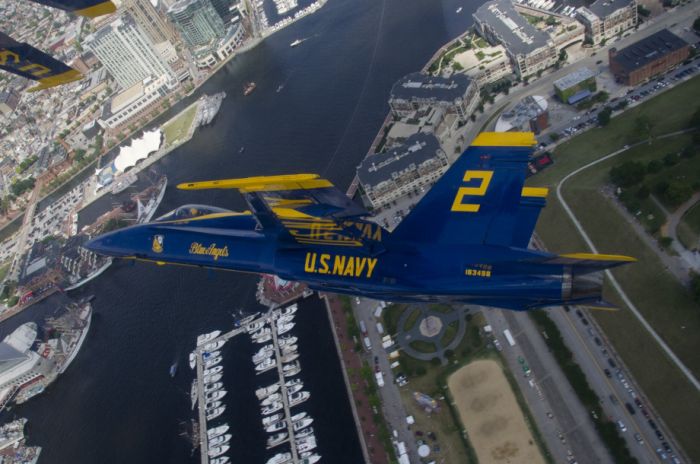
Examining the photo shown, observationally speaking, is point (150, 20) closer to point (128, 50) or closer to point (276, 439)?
point (128, 50)

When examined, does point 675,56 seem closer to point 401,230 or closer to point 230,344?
point 401,230

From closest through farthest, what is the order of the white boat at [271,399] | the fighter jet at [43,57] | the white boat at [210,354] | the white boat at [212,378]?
the fighter jet at [43,57] → the white boat at [271,399] → the white boat at [212,378] → the white boat at [210,354]

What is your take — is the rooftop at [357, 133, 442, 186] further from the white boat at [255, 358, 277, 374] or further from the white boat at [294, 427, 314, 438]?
the white boat at [294, 427, 314, 438]

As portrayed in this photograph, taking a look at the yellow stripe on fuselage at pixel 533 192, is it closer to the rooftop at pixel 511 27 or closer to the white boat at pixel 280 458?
the white boat at pixel 280 458

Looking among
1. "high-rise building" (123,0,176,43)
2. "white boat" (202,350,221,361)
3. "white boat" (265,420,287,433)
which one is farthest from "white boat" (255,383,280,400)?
"high-rise building" (123,0,176,43)

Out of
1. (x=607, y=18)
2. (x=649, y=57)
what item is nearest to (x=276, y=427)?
(x=649, y=57)

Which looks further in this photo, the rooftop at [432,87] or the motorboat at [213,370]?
the rooftop at [432,87]

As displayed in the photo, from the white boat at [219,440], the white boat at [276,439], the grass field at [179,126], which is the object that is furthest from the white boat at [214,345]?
the grass field at [179,126]
